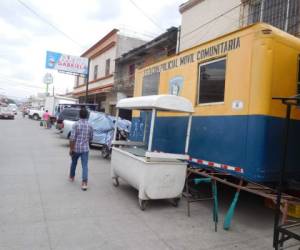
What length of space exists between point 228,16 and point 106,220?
9135 millimetres

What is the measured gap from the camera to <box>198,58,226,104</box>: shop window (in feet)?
20.3

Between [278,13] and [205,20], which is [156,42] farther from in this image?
[278,13]

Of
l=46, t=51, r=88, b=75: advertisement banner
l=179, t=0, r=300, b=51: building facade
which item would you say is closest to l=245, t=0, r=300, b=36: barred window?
l=179, t=0, r=300, b=51: building facade

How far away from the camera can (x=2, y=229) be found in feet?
15.8

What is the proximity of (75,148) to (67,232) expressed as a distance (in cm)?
317

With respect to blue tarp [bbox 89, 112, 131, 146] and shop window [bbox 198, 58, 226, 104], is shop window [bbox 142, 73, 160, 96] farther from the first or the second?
blue tarp [bbox 89, 112, 131, 146]

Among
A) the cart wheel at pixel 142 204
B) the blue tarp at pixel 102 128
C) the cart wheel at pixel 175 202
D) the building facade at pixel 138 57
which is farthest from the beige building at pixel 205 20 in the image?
the cart wheel at pixel 142 204

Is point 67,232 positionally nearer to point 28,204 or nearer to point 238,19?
point 28,204

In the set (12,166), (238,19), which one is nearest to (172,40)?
(238,19)

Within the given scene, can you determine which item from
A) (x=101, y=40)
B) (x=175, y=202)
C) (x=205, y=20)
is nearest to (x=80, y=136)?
(x=175, y=202)

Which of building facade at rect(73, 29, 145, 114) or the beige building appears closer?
the beige building

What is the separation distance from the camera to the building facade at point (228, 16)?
9727 mm

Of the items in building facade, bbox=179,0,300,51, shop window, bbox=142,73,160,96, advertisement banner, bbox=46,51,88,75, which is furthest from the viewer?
advertisement banner, bbox=46,51,88,75

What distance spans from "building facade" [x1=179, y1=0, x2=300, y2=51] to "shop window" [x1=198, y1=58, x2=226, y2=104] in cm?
424
